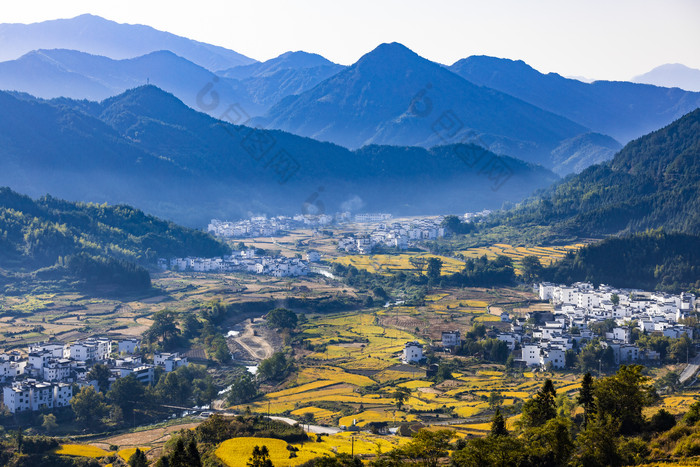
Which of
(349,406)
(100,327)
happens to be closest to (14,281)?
(100,327)

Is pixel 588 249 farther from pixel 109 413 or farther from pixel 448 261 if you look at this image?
pixel 109 413

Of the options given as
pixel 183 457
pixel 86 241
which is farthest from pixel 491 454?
pixel 86 241

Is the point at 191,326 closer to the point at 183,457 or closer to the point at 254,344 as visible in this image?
the point at 254,344

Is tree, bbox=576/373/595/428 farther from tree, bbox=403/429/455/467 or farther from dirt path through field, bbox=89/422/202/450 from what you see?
dirt path through field, bbox=89/422/202/450

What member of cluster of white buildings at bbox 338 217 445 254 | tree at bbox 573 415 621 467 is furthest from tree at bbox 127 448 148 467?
cluster of white buildings at bbox 338 217 445 254

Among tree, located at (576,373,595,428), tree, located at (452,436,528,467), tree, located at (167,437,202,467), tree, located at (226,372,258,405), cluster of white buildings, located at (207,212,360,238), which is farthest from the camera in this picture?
cluster of white buildings, located at (207,212,360,238)

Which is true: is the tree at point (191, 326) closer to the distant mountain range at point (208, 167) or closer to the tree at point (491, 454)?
the tree at point (491, 454)

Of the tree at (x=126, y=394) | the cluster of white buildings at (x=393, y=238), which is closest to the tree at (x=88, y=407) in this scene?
the tree at (x=126, y=394)
